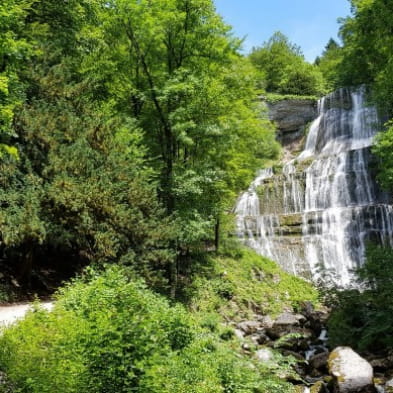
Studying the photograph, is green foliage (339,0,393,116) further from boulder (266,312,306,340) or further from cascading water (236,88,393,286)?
boulder (266,312,306,340)

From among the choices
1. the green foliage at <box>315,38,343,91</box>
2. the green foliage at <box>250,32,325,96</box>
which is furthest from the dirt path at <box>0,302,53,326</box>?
the green foliage at <box>315,38,343,91</box>

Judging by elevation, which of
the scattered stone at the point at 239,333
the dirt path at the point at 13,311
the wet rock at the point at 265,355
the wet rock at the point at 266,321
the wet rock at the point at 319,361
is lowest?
the wet rock at the point at 266,321

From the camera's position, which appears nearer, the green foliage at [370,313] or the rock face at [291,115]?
the green foliage at [370,313]

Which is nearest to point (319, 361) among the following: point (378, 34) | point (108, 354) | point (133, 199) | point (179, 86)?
point (133, 199)

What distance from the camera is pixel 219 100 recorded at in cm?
1410

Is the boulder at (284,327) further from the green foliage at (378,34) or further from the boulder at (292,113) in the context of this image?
the boulder at (292,113)

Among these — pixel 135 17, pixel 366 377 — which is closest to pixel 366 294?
pixel 366 377

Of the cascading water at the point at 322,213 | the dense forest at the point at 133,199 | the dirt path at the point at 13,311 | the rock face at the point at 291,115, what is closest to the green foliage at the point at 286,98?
the rock face at the point at 291,115

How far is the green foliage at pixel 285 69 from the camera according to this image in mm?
40531

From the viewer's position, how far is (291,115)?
36.3 m

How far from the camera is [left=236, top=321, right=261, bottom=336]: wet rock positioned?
13465 millimetres

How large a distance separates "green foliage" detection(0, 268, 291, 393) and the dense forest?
0.03m

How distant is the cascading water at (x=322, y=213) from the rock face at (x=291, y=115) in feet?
21.4

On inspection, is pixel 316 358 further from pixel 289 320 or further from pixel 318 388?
pixel 289 320
